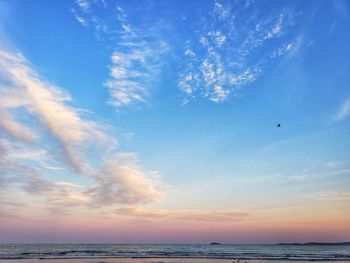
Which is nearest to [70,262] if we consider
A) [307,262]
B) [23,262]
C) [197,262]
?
[23,262]

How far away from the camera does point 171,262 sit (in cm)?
4241

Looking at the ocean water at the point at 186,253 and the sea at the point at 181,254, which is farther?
the ocean water at the point at 186,253

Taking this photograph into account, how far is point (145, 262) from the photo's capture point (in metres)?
43.7

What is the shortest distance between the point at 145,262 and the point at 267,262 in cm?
1501

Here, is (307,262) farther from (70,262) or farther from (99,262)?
(70,262)

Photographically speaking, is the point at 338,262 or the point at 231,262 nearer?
the point at 338,262

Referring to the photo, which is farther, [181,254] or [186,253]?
[186,253]

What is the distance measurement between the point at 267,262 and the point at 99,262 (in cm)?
2024

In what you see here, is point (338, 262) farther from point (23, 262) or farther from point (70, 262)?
point (23, 262)

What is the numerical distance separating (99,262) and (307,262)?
84.6 feet

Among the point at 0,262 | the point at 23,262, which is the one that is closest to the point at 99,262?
the point at 23,262

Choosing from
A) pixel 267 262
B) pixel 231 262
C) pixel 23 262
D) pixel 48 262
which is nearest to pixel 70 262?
pixel 48 262

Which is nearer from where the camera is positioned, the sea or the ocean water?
the sea

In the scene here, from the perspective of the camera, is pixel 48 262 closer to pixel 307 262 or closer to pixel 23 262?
pixel 23 262
